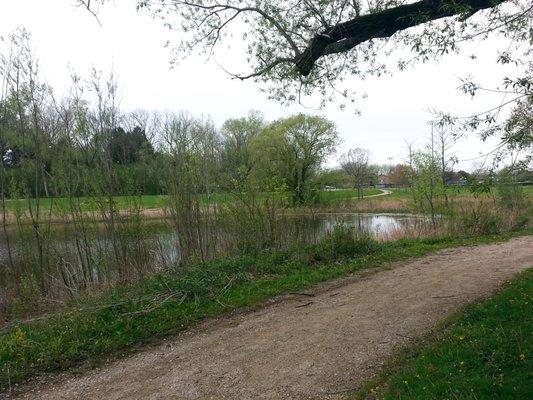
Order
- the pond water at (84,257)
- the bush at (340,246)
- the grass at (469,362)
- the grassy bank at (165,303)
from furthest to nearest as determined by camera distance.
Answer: the bush at (340,246) → the pond water at (84,257) → the grassy bank at (165,303) → the grass at (469,362)

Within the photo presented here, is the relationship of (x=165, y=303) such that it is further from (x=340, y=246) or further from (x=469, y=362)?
(x=340, y=246)

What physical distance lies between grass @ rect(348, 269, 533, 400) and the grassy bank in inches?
123

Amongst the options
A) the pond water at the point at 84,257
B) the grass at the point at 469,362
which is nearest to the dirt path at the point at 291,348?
the grass at the point at 469,362

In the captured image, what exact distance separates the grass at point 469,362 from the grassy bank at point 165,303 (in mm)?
3121

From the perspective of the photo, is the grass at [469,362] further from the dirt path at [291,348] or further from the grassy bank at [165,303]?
the grassy bank at [165,303]

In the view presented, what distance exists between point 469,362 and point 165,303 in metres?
4.78

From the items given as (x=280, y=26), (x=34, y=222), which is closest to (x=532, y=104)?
(x=280, y=26)

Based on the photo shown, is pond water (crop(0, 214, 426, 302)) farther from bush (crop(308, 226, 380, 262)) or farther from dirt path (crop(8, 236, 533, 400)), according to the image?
dirt path (crop(8, 236, 533, 400))

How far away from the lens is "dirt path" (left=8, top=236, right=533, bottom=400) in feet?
14.4

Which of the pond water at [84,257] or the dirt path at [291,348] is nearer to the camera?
the dirt path at [291,348]

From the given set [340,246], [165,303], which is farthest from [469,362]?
[340,246]

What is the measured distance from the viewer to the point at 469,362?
4188mm

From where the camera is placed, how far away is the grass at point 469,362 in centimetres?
364

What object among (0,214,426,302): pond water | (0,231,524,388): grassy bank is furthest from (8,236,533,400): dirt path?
(0,214,426,302): pond water
